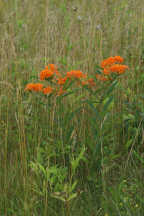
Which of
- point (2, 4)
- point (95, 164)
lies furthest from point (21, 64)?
point (2, 4)

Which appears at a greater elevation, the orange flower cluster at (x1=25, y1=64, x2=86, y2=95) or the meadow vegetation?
the orange flower cluster at (x1=25, y1=64, x2=86, y2=95)

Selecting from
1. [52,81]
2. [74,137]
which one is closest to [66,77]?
[52,81]

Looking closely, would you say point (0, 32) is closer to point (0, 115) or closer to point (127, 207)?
point (0, 115)

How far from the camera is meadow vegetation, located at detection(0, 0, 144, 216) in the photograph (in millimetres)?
1682

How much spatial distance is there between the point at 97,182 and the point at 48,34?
3.55 feet

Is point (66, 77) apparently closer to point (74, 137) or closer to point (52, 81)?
point (52, 81)

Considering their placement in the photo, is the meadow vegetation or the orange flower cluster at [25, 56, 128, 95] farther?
the orange flower cluster at [25, 56, 128, 95]

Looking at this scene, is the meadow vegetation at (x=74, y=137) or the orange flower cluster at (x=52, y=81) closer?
the meadow vegetation at (x=74, y=137)

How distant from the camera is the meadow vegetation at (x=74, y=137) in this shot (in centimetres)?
168

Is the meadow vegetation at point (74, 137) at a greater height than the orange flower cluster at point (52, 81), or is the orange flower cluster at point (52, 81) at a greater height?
the orange flower cluster at point (52, 81)

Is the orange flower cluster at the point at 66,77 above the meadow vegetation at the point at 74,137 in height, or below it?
above

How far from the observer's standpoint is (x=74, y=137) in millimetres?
1961

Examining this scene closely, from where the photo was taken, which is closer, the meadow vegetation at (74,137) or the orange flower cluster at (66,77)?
the meadow vegetation at (74,137)

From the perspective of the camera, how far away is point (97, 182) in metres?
1.91
